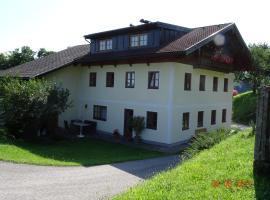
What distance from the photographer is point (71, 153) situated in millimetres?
19781

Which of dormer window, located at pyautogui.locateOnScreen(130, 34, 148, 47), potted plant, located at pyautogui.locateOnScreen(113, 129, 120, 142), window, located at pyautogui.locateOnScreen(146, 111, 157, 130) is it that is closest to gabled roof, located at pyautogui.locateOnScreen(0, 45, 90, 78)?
dormer window, located at pyautogui.locateOnScreen(130, 34, 148, 47)

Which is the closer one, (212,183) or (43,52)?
(212,183)

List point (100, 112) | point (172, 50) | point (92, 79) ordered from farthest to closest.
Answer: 1. point (92, 79)
2. point (100, 112)
3. point (172, 50)

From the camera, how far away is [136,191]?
7.89 meters

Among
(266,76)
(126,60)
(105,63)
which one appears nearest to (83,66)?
(105,63)

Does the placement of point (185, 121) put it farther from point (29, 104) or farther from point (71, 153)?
point (29, 104)

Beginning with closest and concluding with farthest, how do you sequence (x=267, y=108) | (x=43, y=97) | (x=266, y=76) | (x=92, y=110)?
(x=267, y=108), (x=43, y=97), (x=92, y=110), (x=266, y=76)

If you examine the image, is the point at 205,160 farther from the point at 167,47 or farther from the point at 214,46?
the point at 214,46

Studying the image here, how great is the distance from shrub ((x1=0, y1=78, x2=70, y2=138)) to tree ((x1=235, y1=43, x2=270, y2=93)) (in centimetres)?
2847

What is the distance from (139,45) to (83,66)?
21.0 feet

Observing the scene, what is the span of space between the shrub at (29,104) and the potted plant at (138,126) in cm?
486

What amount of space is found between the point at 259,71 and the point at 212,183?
40005mm

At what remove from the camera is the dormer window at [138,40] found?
24.8 m

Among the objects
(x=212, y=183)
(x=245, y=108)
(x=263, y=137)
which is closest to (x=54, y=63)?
(x=212, y=183)
